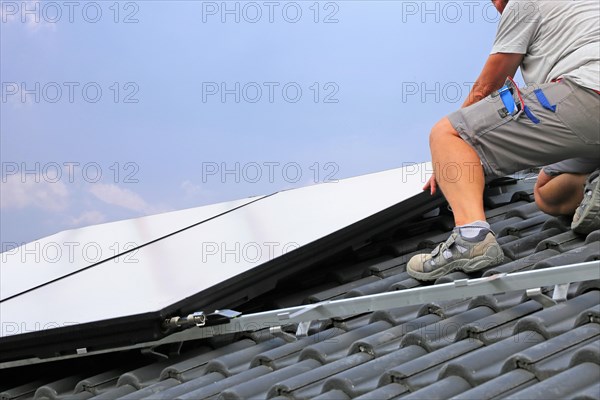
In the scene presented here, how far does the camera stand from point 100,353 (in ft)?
13.0

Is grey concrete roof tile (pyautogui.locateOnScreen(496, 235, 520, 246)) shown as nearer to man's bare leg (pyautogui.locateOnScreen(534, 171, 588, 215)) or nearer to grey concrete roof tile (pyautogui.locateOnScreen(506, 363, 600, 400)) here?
man's bare leg (pyautogui.locateOnScreen(534, 171, 588, 215))

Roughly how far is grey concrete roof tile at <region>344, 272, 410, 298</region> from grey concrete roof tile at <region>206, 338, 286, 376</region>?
46cm

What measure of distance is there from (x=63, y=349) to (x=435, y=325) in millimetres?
1568

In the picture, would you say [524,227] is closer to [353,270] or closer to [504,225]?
[504,225]

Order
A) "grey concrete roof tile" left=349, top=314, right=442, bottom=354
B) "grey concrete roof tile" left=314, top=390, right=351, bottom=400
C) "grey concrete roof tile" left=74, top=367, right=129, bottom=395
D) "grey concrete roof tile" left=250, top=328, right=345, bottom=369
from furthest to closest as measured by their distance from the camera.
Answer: "grey concrete roof tile" left=74, top=367, right=129, bottom=395 → "grey concrete roof tile" left=250, top=328, right=345, bottom=369 → "grey concrete roof tile" left=349, top=314, right=442, bottom=354 → "grey concrete roof tile" left=314, top=390, right=351, bottom=400

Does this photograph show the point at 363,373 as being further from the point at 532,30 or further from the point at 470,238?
the point at 532,30

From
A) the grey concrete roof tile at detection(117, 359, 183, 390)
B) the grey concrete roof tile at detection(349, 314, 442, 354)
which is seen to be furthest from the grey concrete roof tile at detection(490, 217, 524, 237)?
the grey concrete roof tile at detection(117, 359, 183, 390)

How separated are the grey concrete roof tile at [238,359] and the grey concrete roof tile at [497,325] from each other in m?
0.82

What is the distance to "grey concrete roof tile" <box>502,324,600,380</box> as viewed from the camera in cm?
265

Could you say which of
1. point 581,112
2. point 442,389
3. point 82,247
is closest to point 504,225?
point 581,112

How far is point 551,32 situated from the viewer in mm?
3852

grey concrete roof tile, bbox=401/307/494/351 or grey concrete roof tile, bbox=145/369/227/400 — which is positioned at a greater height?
grey concrete roof tile, bbox=401/307/494/351

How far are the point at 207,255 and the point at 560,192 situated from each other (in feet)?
5.28

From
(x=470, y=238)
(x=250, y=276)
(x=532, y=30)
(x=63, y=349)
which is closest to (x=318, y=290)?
(x=250, y=276)
